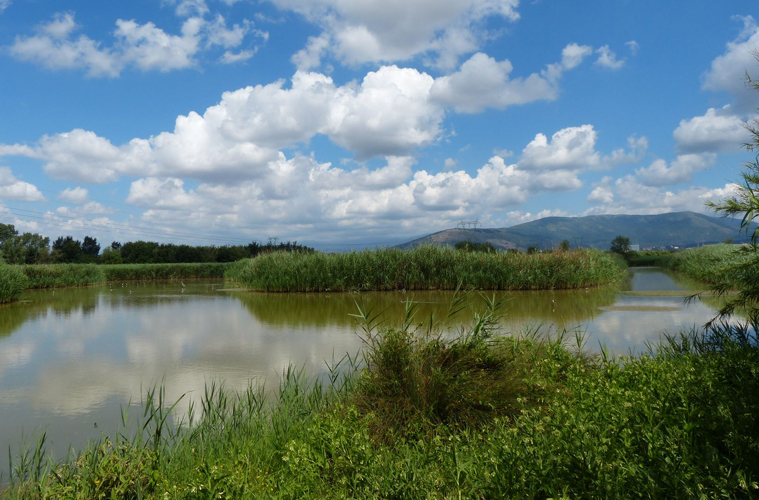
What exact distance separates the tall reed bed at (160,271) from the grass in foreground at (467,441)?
29.1 m

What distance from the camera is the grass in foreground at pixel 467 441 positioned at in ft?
6.62

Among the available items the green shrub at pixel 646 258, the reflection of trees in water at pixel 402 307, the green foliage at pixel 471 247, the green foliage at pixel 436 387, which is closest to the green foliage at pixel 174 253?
Result: the green foliage at pixel 471 247

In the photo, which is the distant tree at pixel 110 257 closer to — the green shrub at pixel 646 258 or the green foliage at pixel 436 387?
the green foliage at pixel 436 387

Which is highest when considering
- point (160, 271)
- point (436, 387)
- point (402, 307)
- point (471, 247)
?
point (471, 247)

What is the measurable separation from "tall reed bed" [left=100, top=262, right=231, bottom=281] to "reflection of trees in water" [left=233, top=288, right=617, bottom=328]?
1740 centimetres

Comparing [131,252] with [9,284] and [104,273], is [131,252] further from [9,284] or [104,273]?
[9,284]

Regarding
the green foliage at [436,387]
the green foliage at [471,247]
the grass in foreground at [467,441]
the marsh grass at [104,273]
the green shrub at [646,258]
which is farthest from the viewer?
the green shrub at [646,258]

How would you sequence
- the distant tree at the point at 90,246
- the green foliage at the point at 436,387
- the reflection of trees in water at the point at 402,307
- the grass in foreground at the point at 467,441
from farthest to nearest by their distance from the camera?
the distant tree at the point at 90,246
the reflection of trees in water at the point at 402,307
the green foliage at the point at 436,387
the grass in foreground at the point at 467,441

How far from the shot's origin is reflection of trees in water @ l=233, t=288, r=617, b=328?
8839mm

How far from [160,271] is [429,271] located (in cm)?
2169

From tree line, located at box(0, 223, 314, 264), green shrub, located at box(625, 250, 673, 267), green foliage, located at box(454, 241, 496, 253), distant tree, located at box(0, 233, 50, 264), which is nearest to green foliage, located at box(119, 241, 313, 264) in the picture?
tree line, located at box(0, 223, 314, 264)

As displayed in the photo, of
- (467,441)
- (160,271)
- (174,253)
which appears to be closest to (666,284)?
(467,441)

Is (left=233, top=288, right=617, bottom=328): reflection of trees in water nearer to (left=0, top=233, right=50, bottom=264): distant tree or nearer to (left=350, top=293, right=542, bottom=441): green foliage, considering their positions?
(left=350, top=293, right=542, bottom=441): green foliage

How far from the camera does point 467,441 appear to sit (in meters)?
2.76
